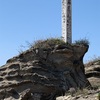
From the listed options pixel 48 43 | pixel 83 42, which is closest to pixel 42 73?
pixel 48 43

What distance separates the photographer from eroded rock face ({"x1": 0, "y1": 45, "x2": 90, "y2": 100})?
58.6ft

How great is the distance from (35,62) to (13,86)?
163 cm

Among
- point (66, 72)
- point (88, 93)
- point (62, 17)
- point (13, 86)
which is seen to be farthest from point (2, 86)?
point (62, 17)

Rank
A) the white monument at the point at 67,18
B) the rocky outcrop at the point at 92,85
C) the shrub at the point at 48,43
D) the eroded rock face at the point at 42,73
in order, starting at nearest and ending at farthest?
the rocky outcrop at the point at 92,85, the eroded rock face at the point at 42,73, the shrub at the point at 48,43, the white monument at the point at 67,18

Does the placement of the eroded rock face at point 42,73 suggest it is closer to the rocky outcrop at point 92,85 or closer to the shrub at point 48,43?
the shrub at point 48,43

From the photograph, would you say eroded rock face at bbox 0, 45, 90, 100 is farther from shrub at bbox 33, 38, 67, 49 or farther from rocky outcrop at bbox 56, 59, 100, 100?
rocky outcrop at bbox 56, 59, 100, 100

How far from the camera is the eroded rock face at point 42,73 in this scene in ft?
58.6

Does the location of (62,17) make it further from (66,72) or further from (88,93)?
(88,93)

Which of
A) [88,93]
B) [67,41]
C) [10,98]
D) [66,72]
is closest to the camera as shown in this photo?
[88,93]

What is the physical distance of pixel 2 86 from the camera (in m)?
18.1

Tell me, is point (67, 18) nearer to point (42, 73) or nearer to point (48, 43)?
point (48, 43)

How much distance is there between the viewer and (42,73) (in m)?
18.4

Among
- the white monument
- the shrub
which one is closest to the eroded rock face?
the shrub

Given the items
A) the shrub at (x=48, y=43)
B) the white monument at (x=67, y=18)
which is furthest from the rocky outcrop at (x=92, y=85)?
the white monument at (x=67, y=18)
